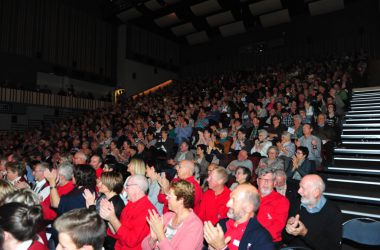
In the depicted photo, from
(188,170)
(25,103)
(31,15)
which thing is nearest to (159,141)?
(188,170)

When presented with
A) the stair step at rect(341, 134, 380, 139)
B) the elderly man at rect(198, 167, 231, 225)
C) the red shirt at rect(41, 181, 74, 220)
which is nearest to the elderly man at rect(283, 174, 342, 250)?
the elderly man at rect(198, 167, 231, 225)

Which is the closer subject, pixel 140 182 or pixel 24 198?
pixel 24 198

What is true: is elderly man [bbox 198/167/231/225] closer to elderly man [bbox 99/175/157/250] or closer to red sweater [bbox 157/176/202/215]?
red sweater [bbox 157/176/202/215]

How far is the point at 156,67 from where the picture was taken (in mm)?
20312

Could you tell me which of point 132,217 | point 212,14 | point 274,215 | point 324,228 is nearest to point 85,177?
point 132,217

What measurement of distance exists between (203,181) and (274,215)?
2.10m

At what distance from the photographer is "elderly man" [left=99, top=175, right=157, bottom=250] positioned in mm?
2529

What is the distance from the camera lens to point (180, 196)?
2.47m

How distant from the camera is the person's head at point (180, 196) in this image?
2461mm

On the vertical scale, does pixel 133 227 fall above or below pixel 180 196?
below

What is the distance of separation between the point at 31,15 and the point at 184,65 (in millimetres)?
9482

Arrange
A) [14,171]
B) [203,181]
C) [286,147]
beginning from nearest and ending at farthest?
[14,171] < [203,181] < [286,147]

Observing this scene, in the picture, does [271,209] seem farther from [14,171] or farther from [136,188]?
[14,171]

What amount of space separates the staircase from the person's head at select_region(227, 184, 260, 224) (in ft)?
6.93
